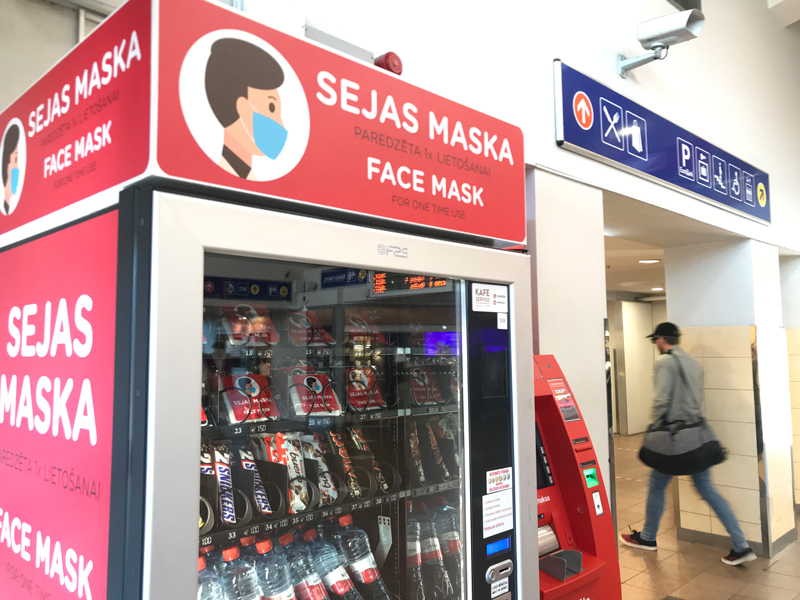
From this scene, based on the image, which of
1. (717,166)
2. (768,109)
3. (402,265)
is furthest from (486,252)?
(768,109)

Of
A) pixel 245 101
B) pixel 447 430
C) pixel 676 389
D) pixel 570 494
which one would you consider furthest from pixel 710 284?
pixel 245 101

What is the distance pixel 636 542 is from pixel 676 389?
5.04ft

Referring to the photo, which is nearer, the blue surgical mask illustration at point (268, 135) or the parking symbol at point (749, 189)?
the blue surgical mask illustration at point (268, 135)

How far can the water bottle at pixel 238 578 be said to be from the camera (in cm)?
134

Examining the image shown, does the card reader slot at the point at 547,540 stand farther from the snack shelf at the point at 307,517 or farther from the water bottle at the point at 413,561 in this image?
the snack shelf at the point at 307,517

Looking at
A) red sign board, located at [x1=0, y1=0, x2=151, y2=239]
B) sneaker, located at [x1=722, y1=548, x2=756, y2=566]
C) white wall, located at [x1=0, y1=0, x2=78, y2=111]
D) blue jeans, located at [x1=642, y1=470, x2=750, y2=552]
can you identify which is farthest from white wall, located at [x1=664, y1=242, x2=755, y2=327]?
red sign board, located at [x1=0, y1=0, x2=151, y2=239]

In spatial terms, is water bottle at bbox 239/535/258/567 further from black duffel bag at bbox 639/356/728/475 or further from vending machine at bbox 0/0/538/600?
black duffel bag at bbox 639/356/728/475

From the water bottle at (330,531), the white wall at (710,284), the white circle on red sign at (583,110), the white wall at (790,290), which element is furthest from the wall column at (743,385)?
the water bottle at (330,531)

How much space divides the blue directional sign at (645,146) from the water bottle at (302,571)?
2.19m

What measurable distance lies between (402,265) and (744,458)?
4.70 metres

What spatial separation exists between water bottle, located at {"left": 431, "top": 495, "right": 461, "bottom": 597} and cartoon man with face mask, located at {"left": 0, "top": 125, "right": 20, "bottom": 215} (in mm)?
1287

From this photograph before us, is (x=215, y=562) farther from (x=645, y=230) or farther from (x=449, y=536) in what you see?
(x=645, y=230)

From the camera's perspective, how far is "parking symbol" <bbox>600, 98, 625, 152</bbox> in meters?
3.17

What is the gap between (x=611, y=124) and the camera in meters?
3.24
